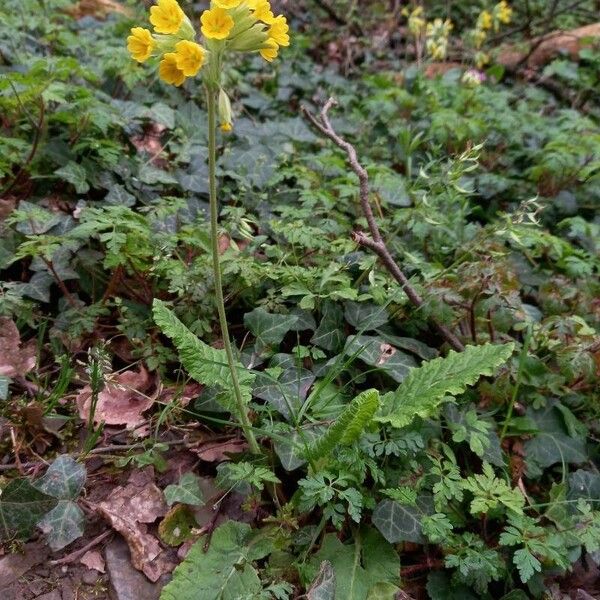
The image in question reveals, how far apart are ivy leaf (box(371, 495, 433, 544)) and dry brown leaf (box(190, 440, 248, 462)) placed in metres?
0.50

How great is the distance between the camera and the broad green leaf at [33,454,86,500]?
172 centimetres

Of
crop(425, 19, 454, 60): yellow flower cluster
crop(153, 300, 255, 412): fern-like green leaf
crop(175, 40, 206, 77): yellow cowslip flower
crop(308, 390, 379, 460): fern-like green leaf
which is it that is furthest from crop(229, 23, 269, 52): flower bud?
crop(425, 19, 454, 60): yellow flower cluster

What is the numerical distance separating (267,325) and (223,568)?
867 millimetres

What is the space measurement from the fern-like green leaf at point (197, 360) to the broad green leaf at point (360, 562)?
534 mm

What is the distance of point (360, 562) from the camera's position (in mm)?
1754

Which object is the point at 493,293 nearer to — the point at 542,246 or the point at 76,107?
the point at 542,246

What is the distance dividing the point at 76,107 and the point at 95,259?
33.6 inches

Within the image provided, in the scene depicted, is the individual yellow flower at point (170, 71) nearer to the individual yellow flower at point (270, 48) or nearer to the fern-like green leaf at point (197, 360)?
the individual yellow flower at point (270, 48)

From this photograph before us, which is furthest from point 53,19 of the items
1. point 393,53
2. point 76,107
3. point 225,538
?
point 225,538

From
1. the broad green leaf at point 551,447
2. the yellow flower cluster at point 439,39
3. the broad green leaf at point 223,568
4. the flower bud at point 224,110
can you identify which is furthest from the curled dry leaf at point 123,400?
the yellow flower cluster at point 439,39

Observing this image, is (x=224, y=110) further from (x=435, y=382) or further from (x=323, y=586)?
(x=323, y=586)

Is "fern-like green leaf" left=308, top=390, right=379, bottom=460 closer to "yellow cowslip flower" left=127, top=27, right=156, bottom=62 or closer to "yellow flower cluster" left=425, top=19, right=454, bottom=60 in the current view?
"yellow cowslip flower" left=127, top=27, right=156, bottom=62

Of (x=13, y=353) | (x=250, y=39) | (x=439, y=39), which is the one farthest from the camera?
(x=439, y=39)

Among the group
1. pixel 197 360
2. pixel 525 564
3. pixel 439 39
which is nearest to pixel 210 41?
pixel 197 360
